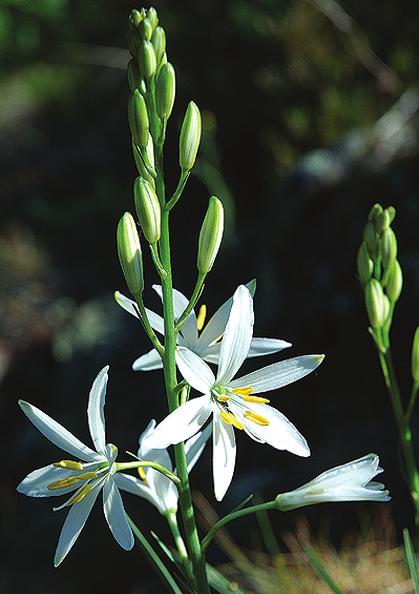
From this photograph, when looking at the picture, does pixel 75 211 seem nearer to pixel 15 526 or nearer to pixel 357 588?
pixel 15 526

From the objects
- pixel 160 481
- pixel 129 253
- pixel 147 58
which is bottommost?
pixel 160 481

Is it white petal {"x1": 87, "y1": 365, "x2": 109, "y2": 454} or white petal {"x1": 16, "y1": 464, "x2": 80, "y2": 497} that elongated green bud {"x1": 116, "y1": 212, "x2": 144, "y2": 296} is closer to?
white petal {"x1": 87, "y1": 365, "x2": 109, "y2": 454}

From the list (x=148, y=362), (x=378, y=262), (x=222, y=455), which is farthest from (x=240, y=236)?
(x=222, y=455)

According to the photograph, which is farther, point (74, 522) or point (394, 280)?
point (394, 280)

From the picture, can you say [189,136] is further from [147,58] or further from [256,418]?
[256,418]

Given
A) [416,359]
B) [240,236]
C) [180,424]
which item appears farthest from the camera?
[240,236]

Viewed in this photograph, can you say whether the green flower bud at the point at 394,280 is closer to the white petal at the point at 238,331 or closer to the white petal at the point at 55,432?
the white petal at the point at 238,331
